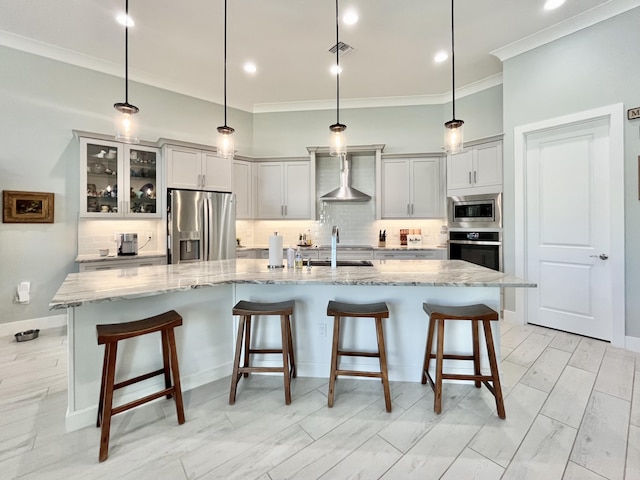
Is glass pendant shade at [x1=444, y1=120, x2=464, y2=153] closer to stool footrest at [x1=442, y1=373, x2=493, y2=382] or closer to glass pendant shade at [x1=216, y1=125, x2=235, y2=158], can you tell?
stool footrest at [x1=442, y1=373, x2=493, y2=382]

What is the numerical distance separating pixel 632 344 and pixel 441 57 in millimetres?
3847

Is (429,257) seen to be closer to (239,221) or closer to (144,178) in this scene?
(239,221)

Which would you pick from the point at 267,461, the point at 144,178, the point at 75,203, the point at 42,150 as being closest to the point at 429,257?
the point at 267,461

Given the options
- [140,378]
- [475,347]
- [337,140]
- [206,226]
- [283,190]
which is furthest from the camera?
[283,190]

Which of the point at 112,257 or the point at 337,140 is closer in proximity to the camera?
the point at 337,140

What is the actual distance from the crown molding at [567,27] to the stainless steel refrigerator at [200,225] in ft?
13.7

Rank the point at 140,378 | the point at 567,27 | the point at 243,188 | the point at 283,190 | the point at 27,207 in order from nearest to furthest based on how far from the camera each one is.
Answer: the point at 140,378, the point at 567,27, the point at 27,207, the point at 243,188, the point at 283,190

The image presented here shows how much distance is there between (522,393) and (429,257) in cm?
251

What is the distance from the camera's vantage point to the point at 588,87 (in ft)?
10.1

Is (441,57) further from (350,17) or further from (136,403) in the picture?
(136,403)

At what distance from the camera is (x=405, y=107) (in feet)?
16.4

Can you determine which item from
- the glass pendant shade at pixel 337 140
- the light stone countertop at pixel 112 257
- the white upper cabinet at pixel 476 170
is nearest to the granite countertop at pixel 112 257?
the light stone countertop at pixel 112 257

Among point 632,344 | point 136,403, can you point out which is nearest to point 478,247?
point 632,344

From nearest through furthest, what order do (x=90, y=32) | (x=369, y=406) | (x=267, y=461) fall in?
(x=267, y=461)
(x=369, y=406)
(x=90, y=32)
